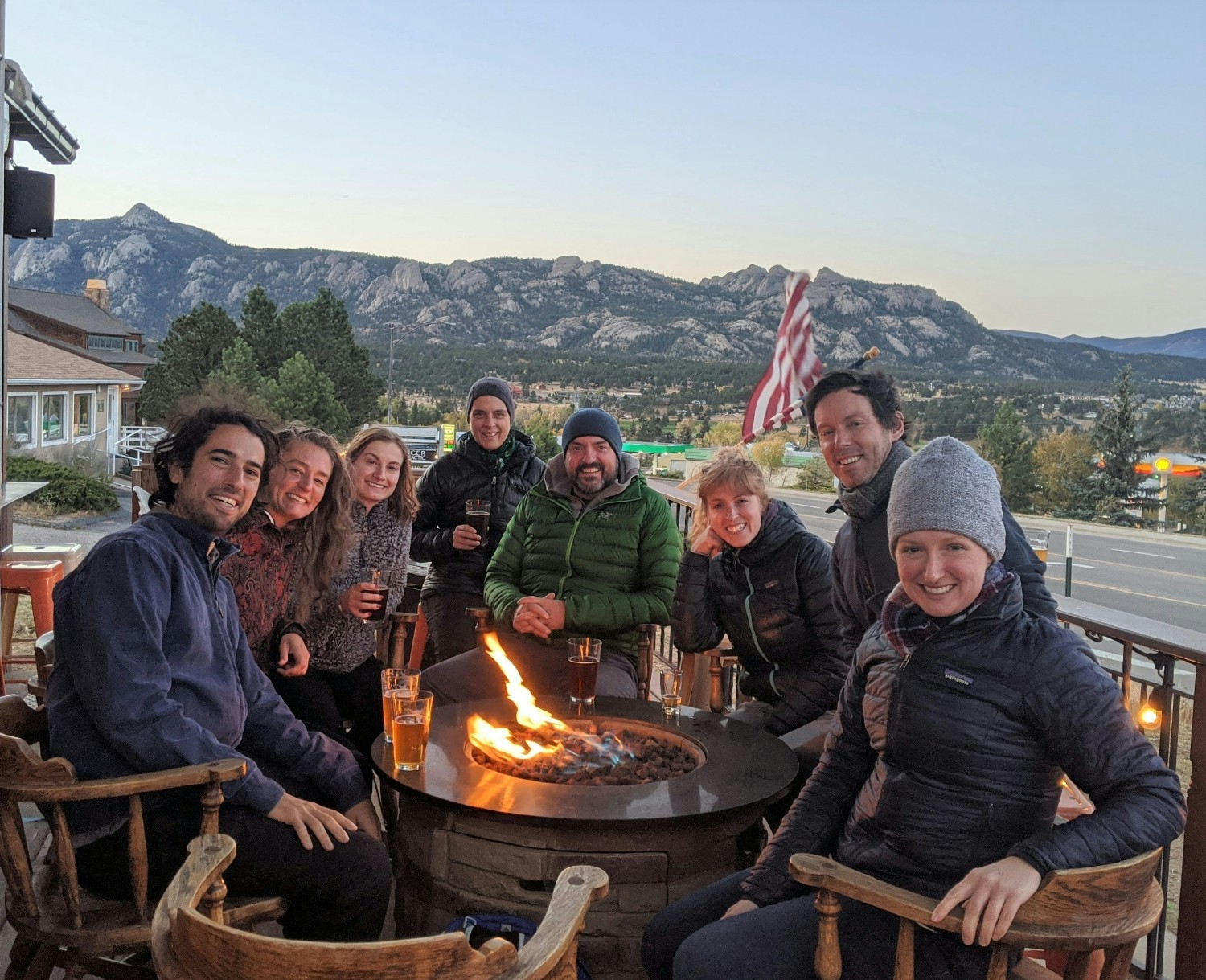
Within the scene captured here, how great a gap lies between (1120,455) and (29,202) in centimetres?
5436

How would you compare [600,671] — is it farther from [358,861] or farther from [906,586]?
[906,586]

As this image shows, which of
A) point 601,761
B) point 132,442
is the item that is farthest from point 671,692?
point 132,442

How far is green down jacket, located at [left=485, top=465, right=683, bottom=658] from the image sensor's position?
11.6 ft

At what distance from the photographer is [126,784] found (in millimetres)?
1714

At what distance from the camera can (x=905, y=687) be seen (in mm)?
1700

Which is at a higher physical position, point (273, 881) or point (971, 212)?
point (971, 212)

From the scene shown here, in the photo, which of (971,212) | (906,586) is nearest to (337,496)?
(906,586)

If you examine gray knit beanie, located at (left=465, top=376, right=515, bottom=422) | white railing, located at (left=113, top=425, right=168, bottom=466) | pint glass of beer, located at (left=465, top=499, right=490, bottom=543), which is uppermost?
gray knit beanie, located at (left=465, top=376, right=515, bottom=422)

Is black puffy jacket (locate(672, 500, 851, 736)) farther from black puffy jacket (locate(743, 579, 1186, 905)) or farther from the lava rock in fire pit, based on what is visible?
black puffy jacket (locate(743, 579, 1186, 905))

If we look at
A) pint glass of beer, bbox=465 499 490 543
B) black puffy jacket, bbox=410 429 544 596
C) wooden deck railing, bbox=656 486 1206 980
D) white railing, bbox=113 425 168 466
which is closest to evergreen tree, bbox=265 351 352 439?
white railing, bbox=113 425 168 466

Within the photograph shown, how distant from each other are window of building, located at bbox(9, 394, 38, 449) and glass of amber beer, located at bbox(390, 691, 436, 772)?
99.1 feet

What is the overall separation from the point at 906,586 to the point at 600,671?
1.88 metres

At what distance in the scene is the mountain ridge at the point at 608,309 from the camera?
52781 mm

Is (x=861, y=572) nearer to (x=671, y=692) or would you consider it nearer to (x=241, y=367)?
(x=671, y=692)
